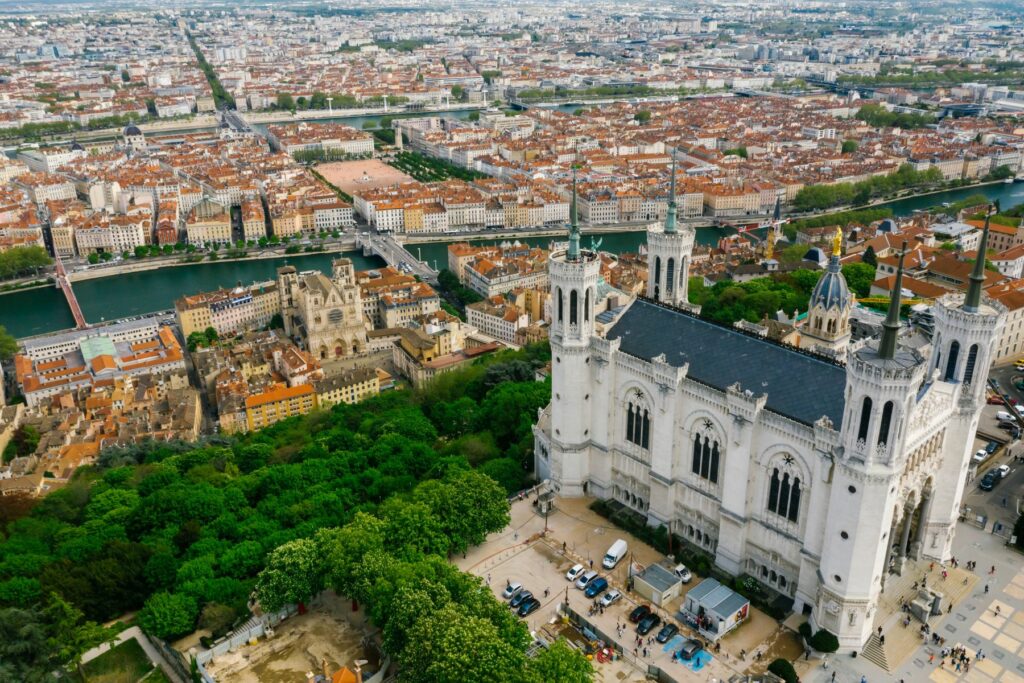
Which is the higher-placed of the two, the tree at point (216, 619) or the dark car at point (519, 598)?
the dark car at point (519, 598)

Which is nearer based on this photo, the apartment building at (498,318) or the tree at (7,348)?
the tree at (7,348)

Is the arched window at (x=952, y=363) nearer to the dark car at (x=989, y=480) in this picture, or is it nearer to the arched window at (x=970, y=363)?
the arched window at (x=970, y=363)

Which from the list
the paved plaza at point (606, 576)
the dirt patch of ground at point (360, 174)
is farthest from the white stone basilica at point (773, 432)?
the dirt patch of ground at point (360, 174)

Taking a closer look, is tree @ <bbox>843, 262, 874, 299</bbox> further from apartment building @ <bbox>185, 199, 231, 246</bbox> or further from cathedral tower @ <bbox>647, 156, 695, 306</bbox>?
apartment building @ <bbox>185, 199, 231, 246</bbox>

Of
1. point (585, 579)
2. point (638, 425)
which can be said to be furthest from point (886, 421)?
point (585, 579)

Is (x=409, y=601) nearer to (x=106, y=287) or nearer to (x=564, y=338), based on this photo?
(x=564, y=338)

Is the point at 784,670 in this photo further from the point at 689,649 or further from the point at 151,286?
the point at 151,286

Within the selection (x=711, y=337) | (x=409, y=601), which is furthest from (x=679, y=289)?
(x=409, y=601)
